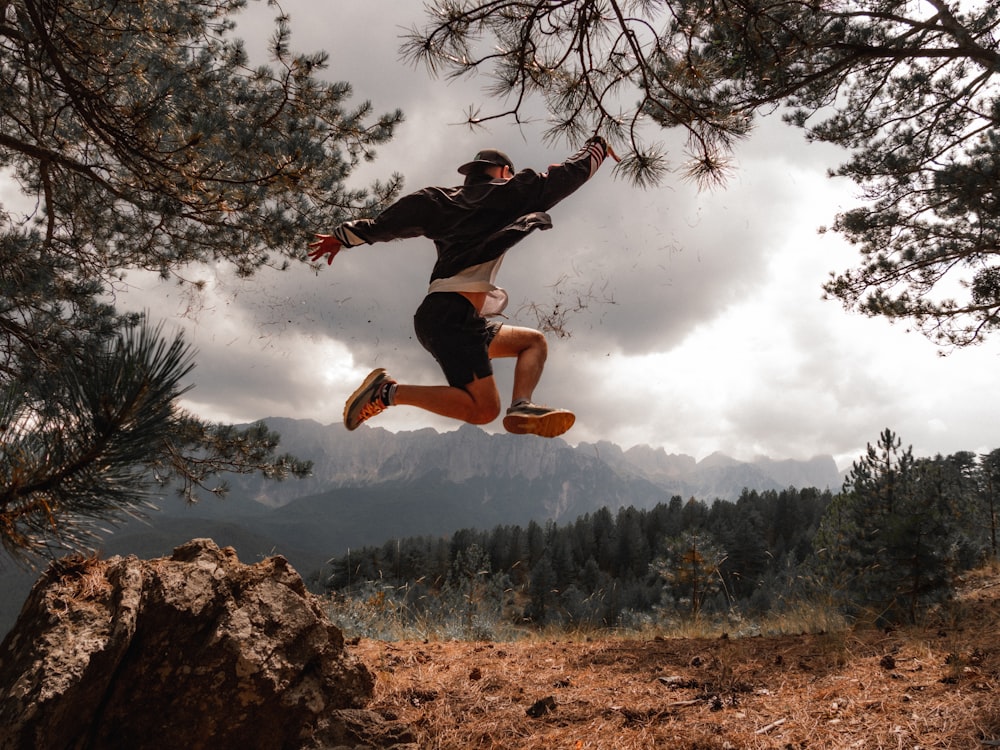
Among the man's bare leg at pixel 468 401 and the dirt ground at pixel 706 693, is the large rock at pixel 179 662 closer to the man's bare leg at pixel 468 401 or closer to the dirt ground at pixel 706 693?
the dirt ground at pixel 706 693

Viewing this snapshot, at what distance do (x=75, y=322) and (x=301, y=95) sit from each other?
11.3 ft

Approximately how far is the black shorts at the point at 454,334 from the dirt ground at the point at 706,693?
159 centimetres

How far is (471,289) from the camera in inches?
75.6

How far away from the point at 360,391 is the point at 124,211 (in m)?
5.04

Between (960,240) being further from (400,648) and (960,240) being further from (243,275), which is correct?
(243,275)

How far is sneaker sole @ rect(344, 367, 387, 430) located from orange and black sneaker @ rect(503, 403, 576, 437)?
1.88 ft

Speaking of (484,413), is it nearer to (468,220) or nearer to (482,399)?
(482,399)

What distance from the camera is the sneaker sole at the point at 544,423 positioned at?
1.88 m

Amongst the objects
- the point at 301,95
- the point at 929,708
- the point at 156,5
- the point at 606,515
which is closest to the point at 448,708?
the point at 929,708

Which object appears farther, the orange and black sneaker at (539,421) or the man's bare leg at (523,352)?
the man's bare leg at (523,352)

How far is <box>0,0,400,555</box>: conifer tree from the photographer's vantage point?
1612mm

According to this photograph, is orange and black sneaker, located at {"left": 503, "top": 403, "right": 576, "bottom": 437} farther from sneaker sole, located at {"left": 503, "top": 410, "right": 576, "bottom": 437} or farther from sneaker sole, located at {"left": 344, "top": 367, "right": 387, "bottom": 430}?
sneaker sole, located at {"left": 344, "top": 367, "right": 387, "bottom": 430}

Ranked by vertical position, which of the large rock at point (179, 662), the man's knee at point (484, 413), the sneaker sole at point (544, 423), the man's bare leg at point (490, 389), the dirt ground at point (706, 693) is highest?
the man's bare leg at point (490, 389)

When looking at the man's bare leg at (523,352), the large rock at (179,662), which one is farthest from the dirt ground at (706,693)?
the man's bare leg at (523,352)
